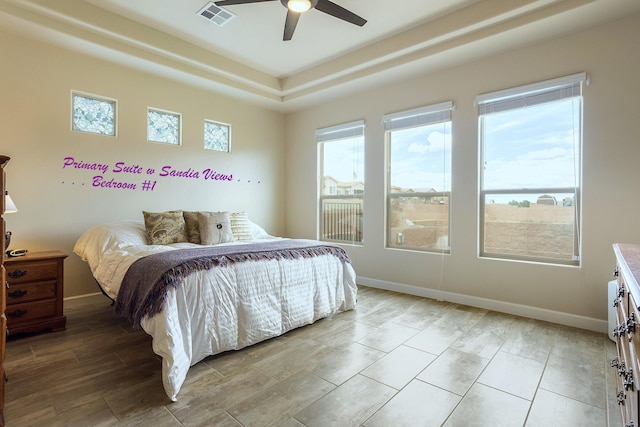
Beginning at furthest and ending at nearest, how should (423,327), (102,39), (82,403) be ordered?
(102,39) → (423,327) → (82,403)

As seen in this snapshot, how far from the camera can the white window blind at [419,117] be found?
12.3 ft

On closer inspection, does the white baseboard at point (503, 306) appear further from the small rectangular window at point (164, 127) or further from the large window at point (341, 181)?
the small rectangular window at point (164, 127)

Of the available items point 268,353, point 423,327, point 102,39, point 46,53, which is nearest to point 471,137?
point 423,327

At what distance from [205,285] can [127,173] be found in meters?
2.39

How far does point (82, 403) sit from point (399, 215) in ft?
11.8

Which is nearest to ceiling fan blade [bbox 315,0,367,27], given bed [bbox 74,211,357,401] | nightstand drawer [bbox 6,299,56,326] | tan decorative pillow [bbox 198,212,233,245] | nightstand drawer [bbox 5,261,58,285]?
bed [bbox 74,211,357,401]

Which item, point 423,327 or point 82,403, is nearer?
point 82,403

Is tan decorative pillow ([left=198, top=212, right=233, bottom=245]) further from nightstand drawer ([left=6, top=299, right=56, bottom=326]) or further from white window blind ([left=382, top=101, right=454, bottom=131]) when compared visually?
white window blind ([left=382, top=101, right=454, bottom=131])

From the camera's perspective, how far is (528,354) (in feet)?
7.94

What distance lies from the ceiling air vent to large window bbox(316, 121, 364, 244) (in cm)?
208

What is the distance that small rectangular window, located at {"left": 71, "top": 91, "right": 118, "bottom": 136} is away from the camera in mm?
3480

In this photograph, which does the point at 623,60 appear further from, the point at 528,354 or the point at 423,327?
the point at 423,327

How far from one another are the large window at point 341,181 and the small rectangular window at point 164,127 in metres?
2.01

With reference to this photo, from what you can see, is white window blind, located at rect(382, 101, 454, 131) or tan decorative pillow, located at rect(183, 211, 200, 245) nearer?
tan decorative pillow, located at rect(183, 211, 200, 245)
